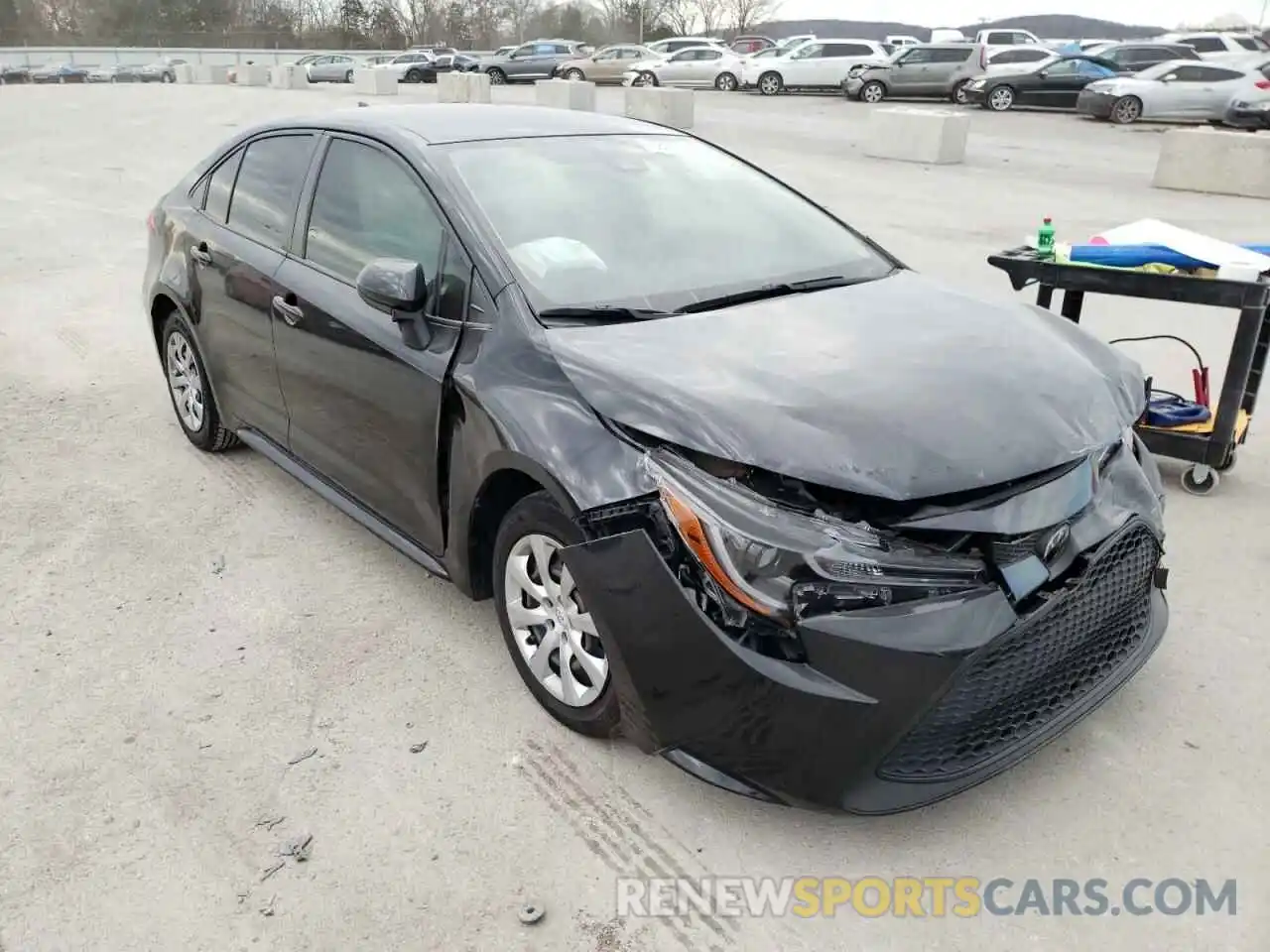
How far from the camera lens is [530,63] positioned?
126 ft

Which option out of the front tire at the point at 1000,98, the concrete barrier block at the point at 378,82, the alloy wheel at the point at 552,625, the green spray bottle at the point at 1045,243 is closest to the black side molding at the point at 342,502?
the alloy wheel at the point at 552,625

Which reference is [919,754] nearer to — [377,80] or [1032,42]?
[377,80]

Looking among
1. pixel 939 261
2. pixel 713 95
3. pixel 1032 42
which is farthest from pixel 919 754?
pixel 1032 42

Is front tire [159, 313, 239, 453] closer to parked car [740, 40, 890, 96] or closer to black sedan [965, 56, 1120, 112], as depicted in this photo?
black sedan [965, 56, 1120, 112]

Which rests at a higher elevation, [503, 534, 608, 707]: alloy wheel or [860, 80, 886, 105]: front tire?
[503, 534, 608, 707]: alloy wheel

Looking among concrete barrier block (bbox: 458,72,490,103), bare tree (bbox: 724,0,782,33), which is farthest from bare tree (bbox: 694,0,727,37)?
concrete barrier block (bbox: 458,72,490,103)

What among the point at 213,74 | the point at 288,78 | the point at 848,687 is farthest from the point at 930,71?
the point at 213,74

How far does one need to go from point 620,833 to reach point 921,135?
15450 millimetres

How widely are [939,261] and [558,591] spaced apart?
7.36 metres

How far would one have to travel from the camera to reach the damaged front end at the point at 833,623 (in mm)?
2279

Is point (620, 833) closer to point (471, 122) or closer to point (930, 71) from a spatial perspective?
point (471, 122)

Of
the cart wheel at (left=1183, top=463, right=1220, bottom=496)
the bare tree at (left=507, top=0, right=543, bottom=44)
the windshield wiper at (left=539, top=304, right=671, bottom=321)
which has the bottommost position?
the cart wheel at (left=1183, top=463, right=1220, bottom=496)

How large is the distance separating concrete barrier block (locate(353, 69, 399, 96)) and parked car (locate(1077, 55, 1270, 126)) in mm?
19971

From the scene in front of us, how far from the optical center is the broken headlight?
90.4 inches
